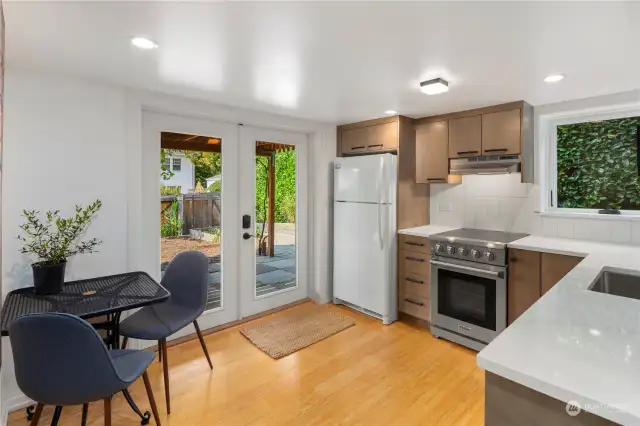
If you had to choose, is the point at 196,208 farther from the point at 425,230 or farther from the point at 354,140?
the point at 425,230

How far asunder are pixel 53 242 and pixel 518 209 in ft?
12.4

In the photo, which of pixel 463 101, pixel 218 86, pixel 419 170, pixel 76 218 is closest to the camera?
pixel 76 218

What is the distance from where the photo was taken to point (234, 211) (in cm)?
348

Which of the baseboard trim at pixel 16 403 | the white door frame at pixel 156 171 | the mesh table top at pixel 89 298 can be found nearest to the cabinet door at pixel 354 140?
the white door frame at pixel 156 171

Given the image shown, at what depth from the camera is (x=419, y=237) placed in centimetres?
339

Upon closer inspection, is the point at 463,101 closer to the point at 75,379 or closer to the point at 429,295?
the point at 429,295

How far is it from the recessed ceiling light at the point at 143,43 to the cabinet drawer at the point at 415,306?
301 centimetres

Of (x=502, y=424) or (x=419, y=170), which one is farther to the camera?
(x=419, y=170)

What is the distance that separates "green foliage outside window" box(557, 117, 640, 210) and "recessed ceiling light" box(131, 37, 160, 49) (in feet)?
11.0

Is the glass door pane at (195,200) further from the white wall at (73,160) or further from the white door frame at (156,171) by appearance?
the white wall at (73,160)

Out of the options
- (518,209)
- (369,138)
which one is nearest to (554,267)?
(518,209)

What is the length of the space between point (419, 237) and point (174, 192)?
2.37 metres

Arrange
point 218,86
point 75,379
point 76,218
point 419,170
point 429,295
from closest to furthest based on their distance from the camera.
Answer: point 75,379 → point 76,218 → point 218,86 → point 429,295 → point 419,170

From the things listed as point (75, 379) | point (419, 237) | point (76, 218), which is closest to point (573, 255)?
point (419, 237)
